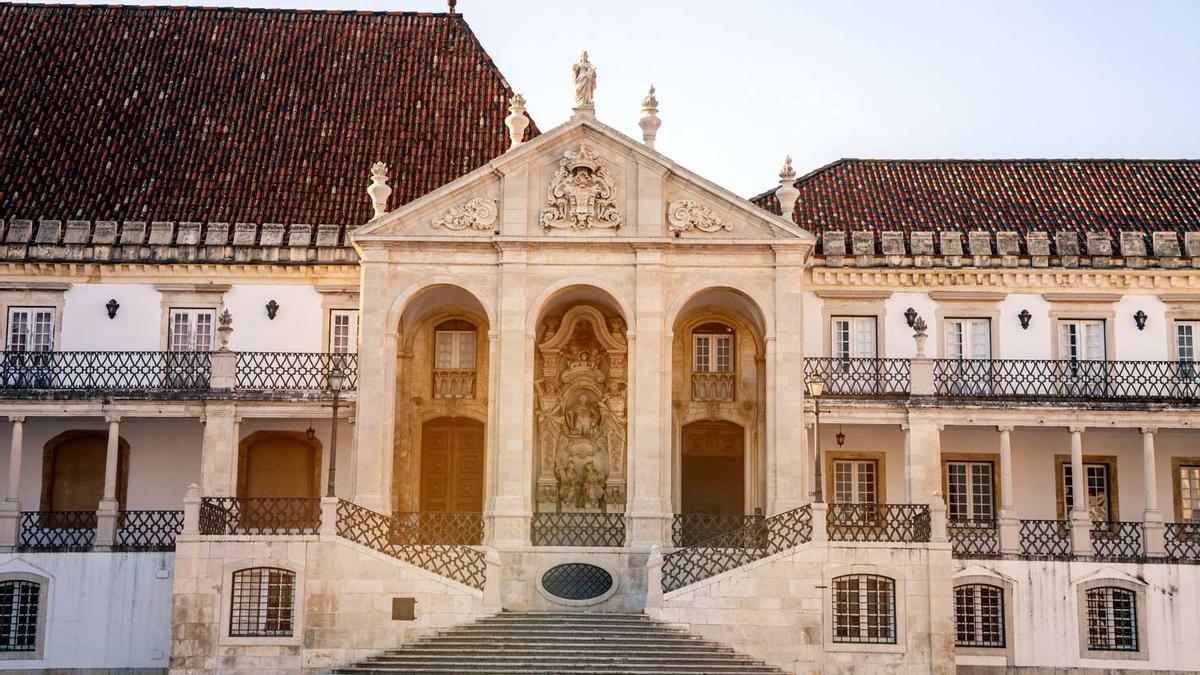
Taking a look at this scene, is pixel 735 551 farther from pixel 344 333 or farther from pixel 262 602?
pixel 344 333

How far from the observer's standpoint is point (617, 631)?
27.3m

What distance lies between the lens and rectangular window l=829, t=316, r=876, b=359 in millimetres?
34688

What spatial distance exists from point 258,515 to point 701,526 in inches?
359

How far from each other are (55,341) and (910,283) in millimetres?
19732

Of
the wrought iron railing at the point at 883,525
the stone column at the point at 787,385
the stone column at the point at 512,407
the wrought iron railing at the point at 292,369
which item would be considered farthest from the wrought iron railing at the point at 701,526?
the wrought iron railing at the point at 292,369

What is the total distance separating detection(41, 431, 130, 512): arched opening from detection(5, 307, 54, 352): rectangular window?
2136mm

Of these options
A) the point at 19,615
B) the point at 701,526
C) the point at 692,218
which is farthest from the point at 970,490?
the point at 19,615

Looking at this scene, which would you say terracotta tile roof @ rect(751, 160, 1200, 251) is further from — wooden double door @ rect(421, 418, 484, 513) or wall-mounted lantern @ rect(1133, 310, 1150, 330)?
wooden double door @ rect(421, 418, 484, 513)

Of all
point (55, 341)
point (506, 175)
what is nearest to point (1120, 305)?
point (506, 175)

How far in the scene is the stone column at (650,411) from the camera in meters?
30.2

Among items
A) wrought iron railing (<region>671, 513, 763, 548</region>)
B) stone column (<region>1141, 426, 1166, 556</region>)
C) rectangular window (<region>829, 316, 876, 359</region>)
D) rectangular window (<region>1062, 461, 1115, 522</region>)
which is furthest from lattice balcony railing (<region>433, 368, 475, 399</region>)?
stone column (<region>1141, 426, 1166, 556</region>)

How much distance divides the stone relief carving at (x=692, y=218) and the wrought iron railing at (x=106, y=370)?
1092 cm

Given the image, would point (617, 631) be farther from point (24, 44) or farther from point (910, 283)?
point (24, 44)

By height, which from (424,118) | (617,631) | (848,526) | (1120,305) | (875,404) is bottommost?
(617,631)
